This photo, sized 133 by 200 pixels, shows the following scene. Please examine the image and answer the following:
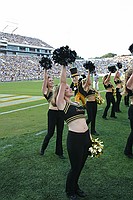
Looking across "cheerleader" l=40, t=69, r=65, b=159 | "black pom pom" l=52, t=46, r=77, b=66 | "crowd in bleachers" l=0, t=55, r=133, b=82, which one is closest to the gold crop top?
"black pom pom" l=52, t=46, r=77, b=66

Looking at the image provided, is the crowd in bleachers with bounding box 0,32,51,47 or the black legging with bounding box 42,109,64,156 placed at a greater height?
the crowd in bleachers with bounding box 0,32,51,47

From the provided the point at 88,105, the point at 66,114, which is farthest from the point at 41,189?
the point at 88,105

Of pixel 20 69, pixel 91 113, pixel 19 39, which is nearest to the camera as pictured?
pixel 91 113

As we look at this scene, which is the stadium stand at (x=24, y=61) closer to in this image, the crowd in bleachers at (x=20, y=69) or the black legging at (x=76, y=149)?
the crowd in bleachers at (x=20, y=69)

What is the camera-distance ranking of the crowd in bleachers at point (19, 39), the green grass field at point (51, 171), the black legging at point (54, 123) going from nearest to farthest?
the green grass field at point (51, 171) → the black legging at point (54, 123) → the crowd in bleachers at point (19, 39)

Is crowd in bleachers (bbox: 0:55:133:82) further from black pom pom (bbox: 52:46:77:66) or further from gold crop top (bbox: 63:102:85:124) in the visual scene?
black pom pom (bbox: 52:46:77:66)

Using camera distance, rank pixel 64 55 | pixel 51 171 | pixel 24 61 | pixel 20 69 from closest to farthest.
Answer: pixel 64 55 → pixel 51 171 → pixel 20 69 → pixel 24 61

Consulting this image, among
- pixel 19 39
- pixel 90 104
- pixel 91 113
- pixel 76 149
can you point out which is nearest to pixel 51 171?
pixel 76 149

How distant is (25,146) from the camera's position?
5.96 metres

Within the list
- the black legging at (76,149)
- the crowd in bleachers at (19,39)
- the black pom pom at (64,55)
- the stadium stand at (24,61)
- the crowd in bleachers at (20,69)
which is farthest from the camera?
the crowd in bleachers at (19,39)

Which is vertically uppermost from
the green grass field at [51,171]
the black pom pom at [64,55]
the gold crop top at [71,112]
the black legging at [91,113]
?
the black pom pom at [64,55]

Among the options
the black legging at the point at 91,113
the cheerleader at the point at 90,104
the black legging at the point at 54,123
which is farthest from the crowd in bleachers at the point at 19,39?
the black legging at the point at 54,123

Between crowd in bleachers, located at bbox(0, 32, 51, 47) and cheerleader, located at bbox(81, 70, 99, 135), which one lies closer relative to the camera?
cheerleader, located at bbox(81, 70, 99, 135)

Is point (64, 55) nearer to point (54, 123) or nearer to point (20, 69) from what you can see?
point (54, 123)
